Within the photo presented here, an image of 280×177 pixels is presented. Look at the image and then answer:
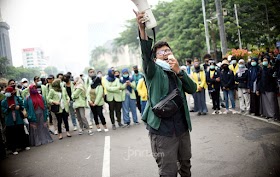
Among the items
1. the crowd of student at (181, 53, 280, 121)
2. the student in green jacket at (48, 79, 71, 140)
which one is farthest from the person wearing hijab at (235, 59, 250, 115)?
the student in green jacket at (48, 79, 71, 140)

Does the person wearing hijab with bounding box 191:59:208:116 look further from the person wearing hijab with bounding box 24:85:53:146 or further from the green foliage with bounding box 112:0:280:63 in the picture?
the green foliage with bounding box 112:0:280:63

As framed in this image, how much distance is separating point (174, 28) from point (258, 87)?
20522mm

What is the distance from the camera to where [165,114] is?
284cm

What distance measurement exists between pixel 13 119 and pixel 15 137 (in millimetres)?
524

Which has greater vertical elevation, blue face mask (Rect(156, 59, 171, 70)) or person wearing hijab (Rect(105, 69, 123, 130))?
blue face mask (Rect(156, 59, 171, 70))

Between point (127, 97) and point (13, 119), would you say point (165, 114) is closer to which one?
point (13, 119)

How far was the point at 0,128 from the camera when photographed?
6.96m

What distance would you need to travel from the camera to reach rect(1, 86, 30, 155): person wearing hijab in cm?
727

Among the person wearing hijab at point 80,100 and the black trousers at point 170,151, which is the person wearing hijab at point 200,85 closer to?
the person wearing hijab at point 80,100

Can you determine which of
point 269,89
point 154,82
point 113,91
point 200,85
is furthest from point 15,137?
point 269,89

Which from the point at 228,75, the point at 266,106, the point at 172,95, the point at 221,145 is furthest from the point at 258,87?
the point at 172,95

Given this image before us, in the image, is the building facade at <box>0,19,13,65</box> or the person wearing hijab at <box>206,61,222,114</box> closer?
the building facade at <box>0,19,13,65</box>

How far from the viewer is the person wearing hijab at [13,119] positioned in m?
7.27

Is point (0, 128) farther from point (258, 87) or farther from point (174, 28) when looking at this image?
point (174, 28)
